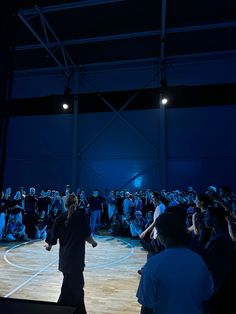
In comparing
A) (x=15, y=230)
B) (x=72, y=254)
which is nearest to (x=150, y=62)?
(x=15, y=230)

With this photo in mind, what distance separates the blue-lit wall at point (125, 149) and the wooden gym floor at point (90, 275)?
611 cm

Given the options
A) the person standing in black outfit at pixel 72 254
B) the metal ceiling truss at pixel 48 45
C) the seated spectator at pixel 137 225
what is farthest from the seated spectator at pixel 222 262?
the metal ceiling truss at pixel 48 45

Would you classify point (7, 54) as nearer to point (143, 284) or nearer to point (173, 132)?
point (143, 284)

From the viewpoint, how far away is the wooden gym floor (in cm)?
431

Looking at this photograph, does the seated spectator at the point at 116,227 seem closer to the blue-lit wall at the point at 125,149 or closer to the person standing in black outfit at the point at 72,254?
the blue-lit wall at the point at 125,149

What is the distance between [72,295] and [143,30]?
12.0 m

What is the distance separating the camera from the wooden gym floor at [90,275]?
431 cm

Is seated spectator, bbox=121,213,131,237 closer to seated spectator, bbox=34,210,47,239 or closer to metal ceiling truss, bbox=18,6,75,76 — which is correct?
seated spectator, bbox=34,210,47,239

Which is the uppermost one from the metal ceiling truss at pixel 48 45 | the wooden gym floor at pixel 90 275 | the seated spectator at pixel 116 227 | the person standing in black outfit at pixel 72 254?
the metal ceiling truss at pixel 48 45

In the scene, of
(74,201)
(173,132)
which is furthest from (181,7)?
(74,201)

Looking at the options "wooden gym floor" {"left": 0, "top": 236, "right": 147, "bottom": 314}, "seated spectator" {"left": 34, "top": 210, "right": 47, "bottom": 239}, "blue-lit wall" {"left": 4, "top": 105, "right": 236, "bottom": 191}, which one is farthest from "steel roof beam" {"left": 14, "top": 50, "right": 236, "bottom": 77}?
"wooden gym floor" {"left": 0, "top": 236, "right": 147, "bottom": 314}

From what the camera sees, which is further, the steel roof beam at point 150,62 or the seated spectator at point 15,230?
the steel roof beam at point 150,62

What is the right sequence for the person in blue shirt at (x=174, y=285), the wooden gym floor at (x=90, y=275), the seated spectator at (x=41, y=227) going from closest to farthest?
1. the person in blue shirt at (x=174, y=285)
2. the wooden gym floor at (x=90, y=275)
3. the seated spectator at (x=41, y=227)

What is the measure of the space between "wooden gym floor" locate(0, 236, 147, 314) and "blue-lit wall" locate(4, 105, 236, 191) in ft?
20.1
